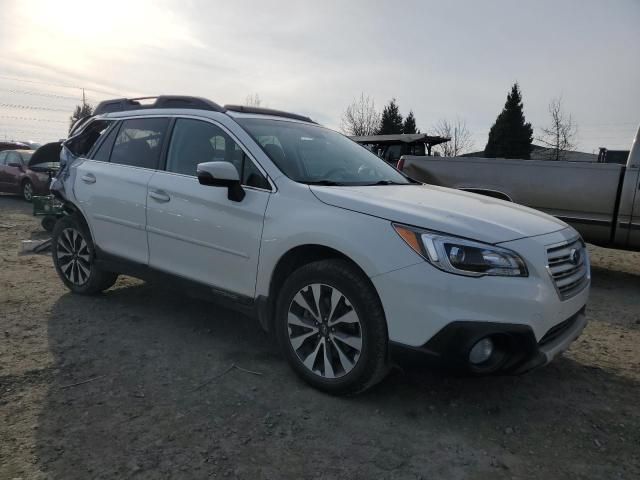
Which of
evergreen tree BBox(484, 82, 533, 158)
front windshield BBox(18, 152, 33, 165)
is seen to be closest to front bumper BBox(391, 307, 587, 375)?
front windshield BBox(18, 152, 33, 165)

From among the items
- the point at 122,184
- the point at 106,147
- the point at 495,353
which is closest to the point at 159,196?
the point at 122,184

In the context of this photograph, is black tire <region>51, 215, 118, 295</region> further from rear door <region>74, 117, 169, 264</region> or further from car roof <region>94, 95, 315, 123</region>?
car roof <region>94, 95, 315, 123</region>

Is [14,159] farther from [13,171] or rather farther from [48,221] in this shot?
[48,221]

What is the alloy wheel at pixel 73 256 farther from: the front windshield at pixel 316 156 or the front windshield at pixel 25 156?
the front windshield at pixel 25 156

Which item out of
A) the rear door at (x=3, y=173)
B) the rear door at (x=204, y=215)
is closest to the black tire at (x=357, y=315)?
the rear door at (x=204, y=215)

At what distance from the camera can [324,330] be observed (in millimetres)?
3031

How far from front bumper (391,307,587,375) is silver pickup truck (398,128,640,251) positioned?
4462mm

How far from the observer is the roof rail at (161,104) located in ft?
13.4

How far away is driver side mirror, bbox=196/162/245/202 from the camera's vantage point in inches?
128

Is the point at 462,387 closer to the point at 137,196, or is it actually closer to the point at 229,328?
the point at 229,328

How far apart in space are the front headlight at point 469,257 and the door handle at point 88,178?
10.5 ft

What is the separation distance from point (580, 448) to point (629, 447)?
0.27m

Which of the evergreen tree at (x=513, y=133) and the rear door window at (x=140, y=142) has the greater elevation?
the evergreen tree at (x=513, y=133)

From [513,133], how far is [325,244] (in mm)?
35058
